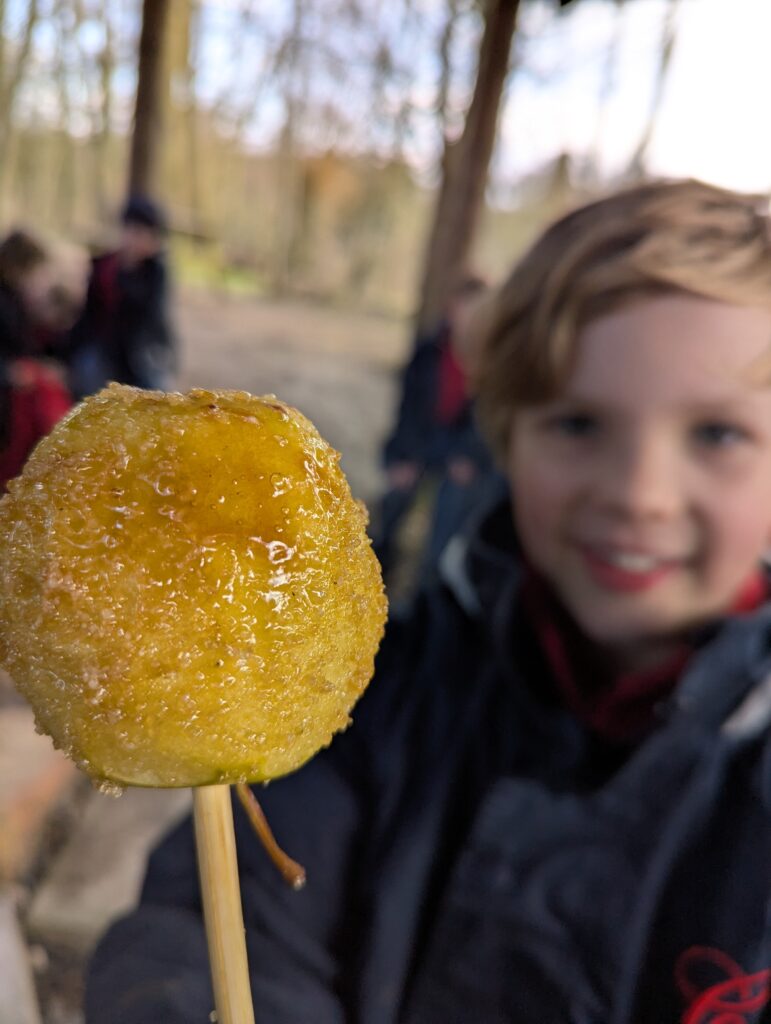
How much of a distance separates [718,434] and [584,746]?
413 millimetres

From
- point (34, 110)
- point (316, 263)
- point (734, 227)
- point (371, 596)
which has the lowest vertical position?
point (316, 263)

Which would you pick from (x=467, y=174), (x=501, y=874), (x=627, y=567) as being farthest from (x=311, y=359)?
(x=501, y=874)

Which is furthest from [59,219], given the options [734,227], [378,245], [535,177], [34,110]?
[734,227]

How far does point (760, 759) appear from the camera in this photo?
0.72 m

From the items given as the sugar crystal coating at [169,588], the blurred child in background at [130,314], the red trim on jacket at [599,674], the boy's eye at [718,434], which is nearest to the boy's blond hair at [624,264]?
the boy's eye at [718,434]

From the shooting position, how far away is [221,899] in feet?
1.39

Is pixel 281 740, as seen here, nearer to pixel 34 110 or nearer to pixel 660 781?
pixel 660 781

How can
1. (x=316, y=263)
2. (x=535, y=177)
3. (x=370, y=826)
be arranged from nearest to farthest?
(x=370, y=826) < (x=535, y=177) < (x=316, y=263)

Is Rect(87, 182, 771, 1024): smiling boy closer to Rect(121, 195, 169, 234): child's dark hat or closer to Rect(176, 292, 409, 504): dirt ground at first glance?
Rect(121, 195, 169, 234): child's dark hat

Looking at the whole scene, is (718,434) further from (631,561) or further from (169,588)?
(169,588)

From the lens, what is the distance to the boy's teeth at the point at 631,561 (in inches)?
32.2

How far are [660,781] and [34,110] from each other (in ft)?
20.4

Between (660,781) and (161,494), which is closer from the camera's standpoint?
(161,494)

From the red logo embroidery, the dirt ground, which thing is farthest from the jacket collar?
the dirt ground
